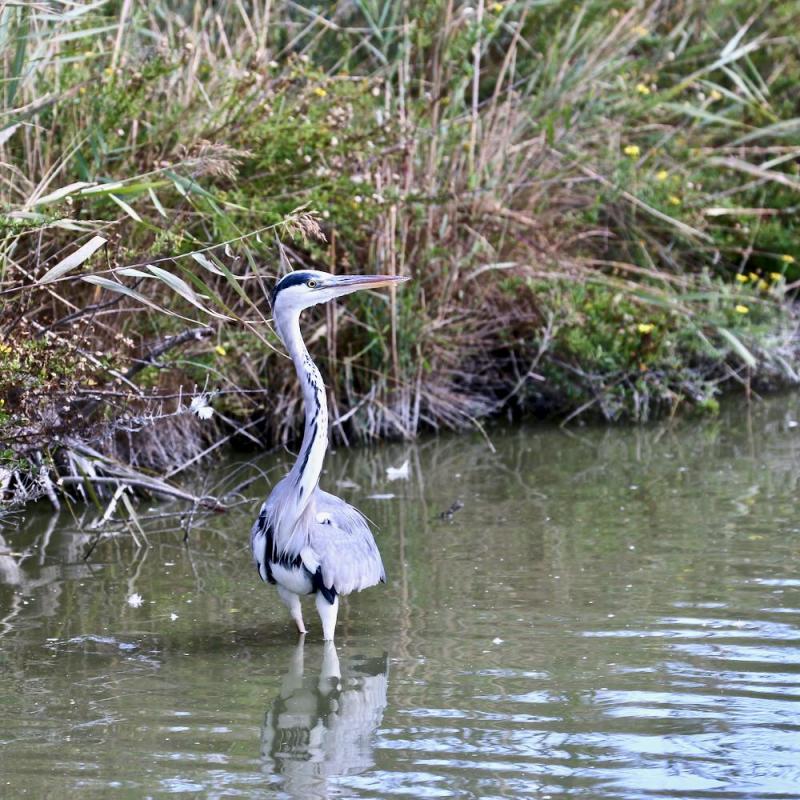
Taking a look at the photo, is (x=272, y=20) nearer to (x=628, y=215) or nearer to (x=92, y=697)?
(x=628, y=215)

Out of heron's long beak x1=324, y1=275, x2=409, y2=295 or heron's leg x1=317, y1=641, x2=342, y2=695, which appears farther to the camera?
heron's long beak x1=324, y1=275, x2=409, y2=295

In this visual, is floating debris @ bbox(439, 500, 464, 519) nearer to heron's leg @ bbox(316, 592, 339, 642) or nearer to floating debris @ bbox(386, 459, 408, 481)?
floating debris @ bbox(386, 459, 408, 481)

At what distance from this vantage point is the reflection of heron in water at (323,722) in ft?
13.4

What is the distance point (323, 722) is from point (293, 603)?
0.81 meters

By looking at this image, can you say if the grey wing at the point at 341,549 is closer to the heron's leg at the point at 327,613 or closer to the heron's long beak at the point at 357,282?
the heron's leg at the point at 327,613

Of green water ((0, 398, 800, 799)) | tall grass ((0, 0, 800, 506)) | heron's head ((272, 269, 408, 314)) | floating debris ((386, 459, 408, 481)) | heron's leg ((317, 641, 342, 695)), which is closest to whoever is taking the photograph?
green water ((0, 398, 800, 799))

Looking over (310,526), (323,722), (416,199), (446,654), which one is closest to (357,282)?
(310,526)

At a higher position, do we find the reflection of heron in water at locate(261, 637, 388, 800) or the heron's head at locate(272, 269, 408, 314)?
the heron's head at locate(272, 269, 408, 314)

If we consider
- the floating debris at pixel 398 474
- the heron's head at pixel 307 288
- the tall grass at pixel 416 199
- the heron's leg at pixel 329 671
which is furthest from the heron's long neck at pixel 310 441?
the floating debris at pixel 398 474

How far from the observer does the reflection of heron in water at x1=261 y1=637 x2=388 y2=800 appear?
13.4 feet

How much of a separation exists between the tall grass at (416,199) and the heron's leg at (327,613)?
1321mm

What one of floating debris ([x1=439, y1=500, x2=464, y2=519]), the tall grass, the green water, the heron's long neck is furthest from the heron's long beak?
floating debris ([x1=439, y1=500, x2=464, y2=519])

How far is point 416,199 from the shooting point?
8.30 metres

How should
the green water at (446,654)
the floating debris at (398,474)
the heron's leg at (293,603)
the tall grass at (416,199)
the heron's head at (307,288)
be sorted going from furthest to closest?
the floating debris at (398,474) < the tall grass at (416,199) < the heron's head at (307,288) < the heron's leg at (293,603) < the green water at (446,654)
